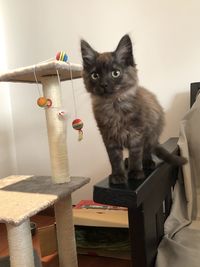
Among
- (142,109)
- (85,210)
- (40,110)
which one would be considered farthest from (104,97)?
(40,110)

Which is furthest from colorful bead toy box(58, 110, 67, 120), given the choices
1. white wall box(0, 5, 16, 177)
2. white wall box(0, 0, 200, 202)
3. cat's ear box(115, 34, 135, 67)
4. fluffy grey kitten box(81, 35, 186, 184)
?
white wall box(0, 5, 16, 177)

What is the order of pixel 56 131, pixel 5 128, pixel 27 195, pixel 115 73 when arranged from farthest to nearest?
pixel 5 128 < pixel 56 131 < pixel 27 195 < pixel 115 73

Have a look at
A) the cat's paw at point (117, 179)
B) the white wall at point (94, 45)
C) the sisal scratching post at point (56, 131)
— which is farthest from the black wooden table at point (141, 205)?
the white wall at point (94, 45)

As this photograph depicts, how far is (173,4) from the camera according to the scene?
147 cm

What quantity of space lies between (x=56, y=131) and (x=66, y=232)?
0.44 meters

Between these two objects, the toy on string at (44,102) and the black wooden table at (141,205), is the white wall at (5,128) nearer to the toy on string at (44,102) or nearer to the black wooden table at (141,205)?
the toy on string at (44,102)

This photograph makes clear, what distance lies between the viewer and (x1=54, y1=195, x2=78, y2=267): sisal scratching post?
120 cm

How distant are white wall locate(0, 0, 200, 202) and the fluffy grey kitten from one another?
2.32 feet

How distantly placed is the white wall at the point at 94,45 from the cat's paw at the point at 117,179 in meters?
0.86

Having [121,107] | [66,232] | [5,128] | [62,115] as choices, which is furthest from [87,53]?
[5,128]

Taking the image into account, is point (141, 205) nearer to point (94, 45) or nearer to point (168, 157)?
point (168, 157)

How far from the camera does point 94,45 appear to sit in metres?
1.69

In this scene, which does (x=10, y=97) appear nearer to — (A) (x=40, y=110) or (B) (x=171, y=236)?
(A) (x=40, y=110)

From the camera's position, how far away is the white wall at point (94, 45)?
4.87ft
